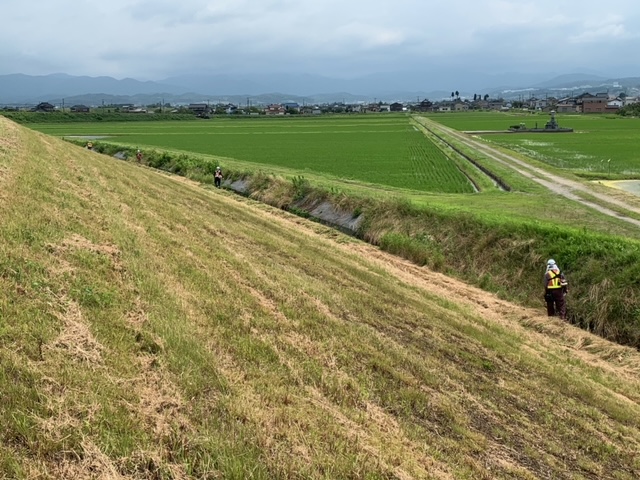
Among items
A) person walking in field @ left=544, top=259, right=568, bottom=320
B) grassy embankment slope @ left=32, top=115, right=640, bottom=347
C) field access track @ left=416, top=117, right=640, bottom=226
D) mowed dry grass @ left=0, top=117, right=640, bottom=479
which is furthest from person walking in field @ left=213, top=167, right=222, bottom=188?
person walking in field @ left=544, top=259, right=568, bottom=320

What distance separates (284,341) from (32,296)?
351cm

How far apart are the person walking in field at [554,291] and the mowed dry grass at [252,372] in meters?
1.08

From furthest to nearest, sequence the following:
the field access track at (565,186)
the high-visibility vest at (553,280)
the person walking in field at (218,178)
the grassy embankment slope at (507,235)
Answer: the person walking in field at (218,178), the field access track at (565,186), the grassy embankment slope at (507,235), the high-visibility vest at (553,280)

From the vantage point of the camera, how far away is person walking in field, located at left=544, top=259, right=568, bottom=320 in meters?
14.5

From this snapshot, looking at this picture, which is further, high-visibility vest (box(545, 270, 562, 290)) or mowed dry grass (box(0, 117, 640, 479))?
high-visibility vest (box(545, 270, 562, 290))

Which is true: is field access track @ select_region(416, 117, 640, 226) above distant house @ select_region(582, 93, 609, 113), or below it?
below

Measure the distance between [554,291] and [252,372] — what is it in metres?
10.9

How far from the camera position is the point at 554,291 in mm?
14586

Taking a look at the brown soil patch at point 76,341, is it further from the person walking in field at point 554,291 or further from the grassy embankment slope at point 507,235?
the grassy embankment slope at point 507,235

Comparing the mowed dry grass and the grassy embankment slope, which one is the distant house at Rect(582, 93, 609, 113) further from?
the mowed dry grass

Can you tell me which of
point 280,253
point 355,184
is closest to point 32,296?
point 280,253

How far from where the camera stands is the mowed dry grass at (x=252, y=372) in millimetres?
4820

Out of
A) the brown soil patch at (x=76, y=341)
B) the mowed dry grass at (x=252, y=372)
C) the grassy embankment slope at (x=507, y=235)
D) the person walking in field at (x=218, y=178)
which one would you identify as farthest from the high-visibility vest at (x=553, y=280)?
the person walking in field at (x=218, y=178)

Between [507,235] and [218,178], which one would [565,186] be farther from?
[218,178]
